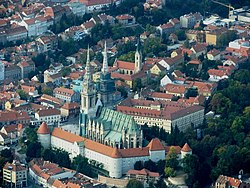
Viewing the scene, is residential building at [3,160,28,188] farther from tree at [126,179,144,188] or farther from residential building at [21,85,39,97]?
residential building at [21,85,39,97]

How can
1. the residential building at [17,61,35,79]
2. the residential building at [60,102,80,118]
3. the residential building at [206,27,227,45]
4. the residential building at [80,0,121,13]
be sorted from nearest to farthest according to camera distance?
the residential building at [60,102,80,118] < the residential building at [17,61,35,79] < the residential building at [206,27,227,45] < the residential building at [80,0,121,13]

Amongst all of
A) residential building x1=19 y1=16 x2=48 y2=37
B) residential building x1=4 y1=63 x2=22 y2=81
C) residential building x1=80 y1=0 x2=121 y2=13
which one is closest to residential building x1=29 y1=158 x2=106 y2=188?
residential building x1=4 y1=63 x2=22 y2=81

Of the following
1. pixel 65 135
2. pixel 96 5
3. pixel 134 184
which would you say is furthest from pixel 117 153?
pixel 96 5

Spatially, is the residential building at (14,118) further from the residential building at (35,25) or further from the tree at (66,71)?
the residential building at (35,25)

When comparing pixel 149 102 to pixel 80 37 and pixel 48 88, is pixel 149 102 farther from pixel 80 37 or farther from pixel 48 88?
pixel 80 37

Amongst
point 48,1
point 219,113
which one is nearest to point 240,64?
point 219,113

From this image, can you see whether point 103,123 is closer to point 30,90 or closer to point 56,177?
point 56,177
